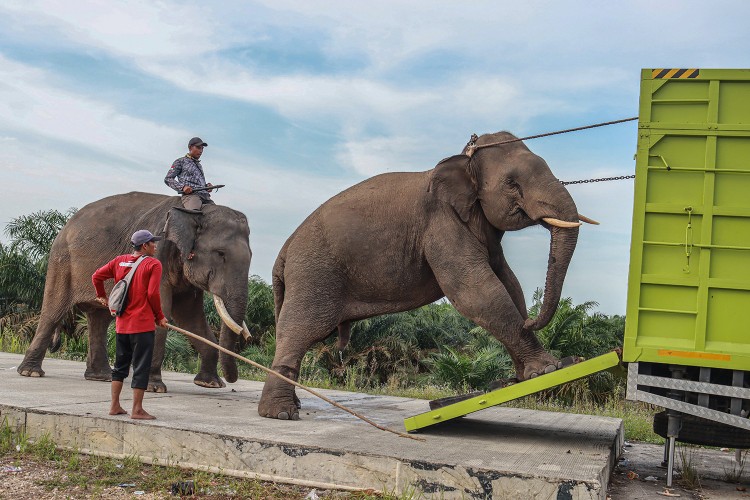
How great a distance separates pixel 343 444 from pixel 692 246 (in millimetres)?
3008

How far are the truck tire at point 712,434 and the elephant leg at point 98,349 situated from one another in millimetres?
7207

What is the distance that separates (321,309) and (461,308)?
1.43 meters

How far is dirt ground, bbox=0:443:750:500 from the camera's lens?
5793 millimetres

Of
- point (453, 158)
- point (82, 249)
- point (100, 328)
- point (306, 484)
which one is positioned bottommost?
point (306, 484)

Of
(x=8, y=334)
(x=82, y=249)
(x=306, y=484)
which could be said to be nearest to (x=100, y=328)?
(x=82, y=249)

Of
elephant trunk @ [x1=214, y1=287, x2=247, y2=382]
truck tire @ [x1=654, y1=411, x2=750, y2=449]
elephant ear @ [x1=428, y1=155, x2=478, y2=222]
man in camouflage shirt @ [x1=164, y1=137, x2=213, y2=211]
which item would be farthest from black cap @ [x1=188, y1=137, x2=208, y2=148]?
truck tire @ [x1=654, y1=411, x2=750, y2=449]

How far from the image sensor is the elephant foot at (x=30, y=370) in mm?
10492

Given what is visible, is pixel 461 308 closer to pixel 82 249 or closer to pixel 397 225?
pixel 397 225

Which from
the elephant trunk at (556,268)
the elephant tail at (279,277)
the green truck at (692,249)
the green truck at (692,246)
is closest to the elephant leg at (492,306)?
the elephant trunk at (556,268)

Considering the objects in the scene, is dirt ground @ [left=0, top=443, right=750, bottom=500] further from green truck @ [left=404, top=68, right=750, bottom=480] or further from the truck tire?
green truck @ [left=404, top=68, right=750, bottom=480]

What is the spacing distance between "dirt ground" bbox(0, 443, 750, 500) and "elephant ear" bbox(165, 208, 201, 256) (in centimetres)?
358

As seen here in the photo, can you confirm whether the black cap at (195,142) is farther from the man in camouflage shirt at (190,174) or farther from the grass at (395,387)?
the grass at (395,387)

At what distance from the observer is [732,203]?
6.10 meters

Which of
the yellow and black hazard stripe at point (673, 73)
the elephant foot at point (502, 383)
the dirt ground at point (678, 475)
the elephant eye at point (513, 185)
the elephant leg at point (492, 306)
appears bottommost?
the dirt ground at point (678, 475)
